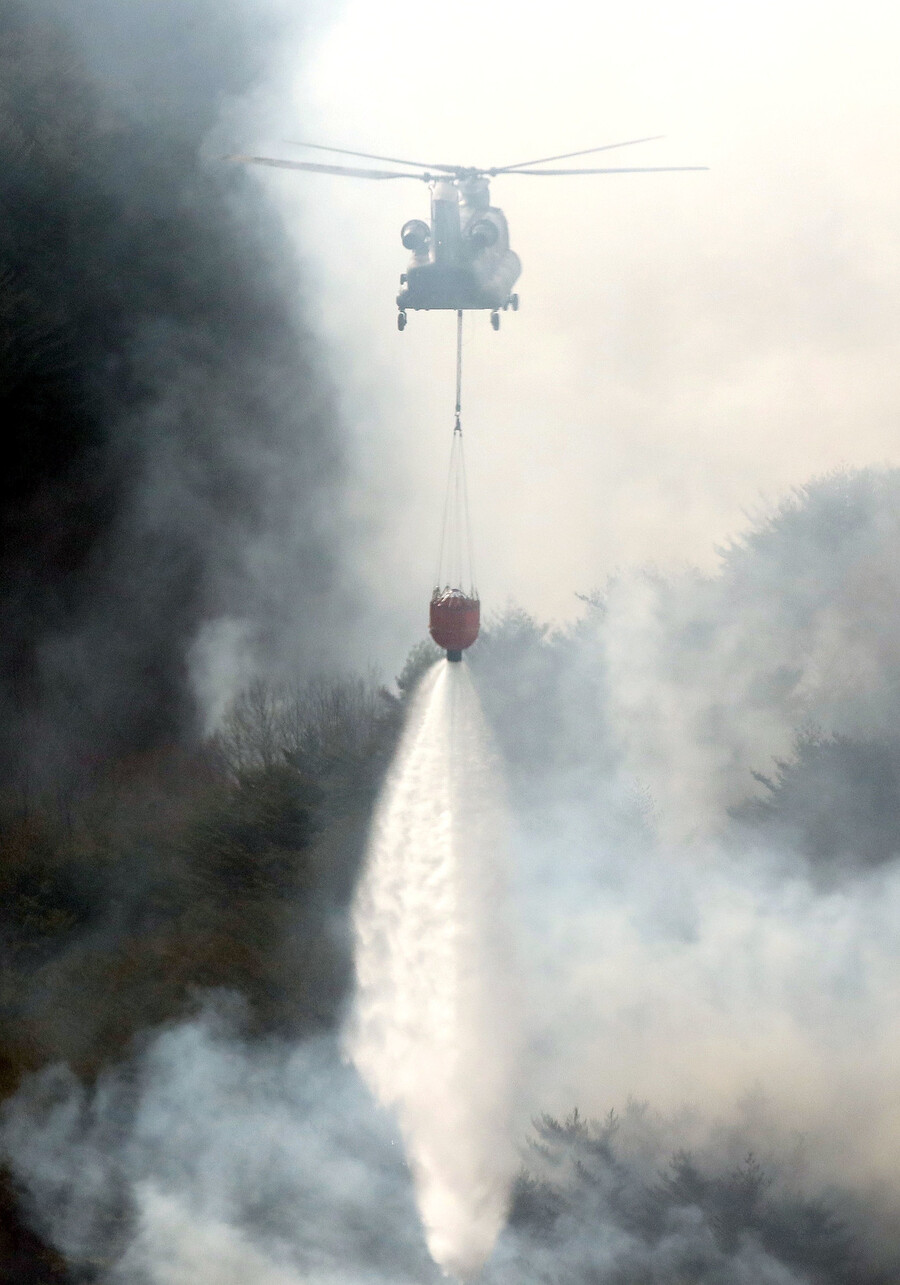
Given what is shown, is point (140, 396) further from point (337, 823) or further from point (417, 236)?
point (417, 236)

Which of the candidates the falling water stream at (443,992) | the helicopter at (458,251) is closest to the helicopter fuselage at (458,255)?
the helicopter at (458,251)

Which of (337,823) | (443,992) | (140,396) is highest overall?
(140,396)

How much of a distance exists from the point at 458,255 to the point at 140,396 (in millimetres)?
25439

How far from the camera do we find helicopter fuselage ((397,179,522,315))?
798 inches

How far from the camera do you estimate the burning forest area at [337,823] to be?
62.7 ft

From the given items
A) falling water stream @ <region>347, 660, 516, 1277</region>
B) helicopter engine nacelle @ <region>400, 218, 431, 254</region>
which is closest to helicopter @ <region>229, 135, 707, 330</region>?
helicopter engine nacelle @ <region>400, 218, 431, 254</region>

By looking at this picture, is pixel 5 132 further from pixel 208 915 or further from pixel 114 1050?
pixel 114 1050

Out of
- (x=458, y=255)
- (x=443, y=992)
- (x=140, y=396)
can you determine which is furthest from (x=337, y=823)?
(x=140, y=396)

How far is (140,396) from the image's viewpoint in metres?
43.8

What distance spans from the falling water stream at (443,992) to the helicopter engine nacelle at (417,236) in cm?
1035

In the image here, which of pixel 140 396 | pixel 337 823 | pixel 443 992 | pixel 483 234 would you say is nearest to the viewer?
pixel 483 234

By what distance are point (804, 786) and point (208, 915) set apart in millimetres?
12661

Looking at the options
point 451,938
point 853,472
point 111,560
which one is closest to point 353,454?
point 111,560

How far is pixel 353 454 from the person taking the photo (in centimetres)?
4788
